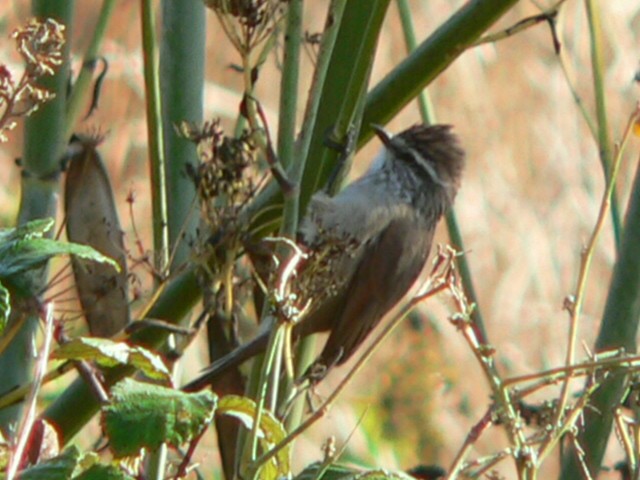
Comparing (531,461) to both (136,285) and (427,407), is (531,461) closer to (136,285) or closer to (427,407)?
(136,285)

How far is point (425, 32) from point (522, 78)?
0.76m

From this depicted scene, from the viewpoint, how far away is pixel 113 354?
64.2 inches

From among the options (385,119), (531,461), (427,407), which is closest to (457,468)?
(531,461)

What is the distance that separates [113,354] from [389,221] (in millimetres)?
2748

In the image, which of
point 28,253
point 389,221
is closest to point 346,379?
point 28,253

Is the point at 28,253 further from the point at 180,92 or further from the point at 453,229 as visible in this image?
the point at 453,229

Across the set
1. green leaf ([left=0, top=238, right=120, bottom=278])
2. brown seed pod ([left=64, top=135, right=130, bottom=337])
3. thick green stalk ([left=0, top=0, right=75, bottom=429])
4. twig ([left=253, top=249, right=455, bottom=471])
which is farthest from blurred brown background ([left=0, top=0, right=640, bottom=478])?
green leaf ([left=0, top=238, right=120, bottom=278])

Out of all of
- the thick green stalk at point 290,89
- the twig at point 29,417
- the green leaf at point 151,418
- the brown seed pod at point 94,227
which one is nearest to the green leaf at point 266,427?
the green leaf at point 151,418

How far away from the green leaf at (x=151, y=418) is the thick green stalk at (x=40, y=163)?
110 cm

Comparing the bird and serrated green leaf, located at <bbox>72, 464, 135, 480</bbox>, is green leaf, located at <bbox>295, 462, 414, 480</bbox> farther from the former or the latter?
the bird

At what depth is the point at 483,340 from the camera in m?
2.90

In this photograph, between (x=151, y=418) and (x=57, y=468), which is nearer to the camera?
(x=57, y=468)

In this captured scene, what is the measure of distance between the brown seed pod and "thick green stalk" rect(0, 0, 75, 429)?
15 centimetres

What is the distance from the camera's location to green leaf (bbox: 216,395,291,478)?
171 centimetres
